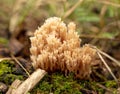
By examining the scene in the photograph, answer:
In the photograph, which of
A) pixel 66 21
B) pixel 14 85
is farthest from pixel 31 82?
pixel 66 21

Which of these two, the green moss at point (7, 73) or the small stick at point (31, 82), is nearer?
the small stick at point (31, 82)

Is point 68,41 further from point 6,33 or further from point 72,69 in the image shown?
point 6,33

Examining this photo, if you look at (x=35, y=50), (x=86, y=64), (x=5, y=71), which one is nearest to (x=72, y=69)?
(x=86, y=64)

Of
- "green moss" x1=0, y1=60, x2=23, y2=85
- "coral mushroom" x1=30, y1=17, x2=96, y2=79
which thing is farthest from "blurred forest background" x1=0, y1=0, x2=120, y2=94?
"coral mushroom" x1=30, y1=17, x2=96, y2=79

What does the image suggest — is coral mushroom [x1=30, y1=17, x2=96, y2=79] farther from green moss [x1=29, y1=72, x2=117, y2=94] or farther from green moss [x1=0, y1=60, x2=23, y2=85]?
green moss [x1=0, y1=60, x2=23, y2=85]

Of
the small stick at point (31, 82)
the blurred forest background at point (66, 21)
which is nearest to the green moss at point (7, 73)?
the blurred forest background at point (66, 21)

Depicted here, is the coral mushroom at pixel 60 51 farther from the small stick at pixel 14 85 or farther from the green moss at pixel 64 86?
the small stick at pixel 14 85
